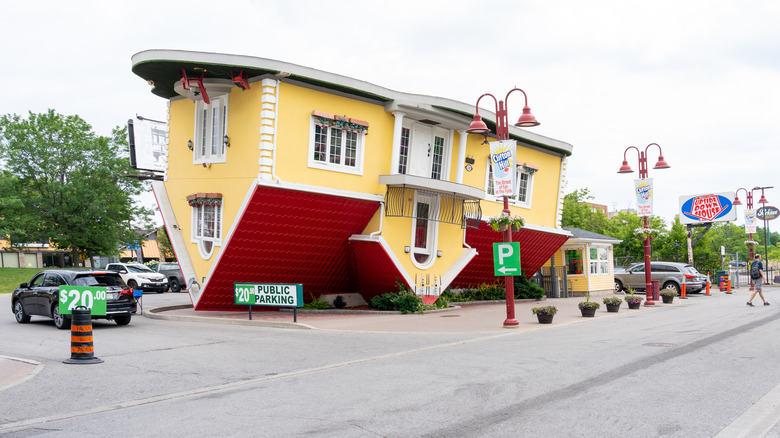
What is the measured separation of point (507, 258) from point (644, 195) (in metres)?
9.89

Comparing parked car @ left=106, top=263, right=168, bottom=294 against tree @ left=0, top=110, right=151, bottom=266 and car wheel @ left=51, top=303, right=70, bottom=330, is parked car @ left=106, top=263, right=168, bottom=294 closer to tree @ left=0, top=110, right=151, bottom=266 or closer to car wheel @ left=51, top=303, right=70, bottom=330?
tree @ left=0, top=110, right=151, bottom=266

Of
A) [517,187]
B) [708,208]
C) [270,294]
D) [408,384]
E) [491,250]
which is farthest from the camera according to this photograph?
[708,208]

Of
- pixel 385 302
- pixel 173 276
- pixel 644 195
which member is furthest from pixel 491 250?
pixel 173 276

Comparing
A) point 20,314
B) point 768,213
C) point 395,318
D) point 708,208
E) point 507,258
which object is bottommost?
point 20,314

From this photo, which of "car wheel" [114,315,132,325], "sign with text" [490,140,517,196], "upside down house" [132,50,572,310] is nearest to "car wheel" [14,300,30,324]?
"car wheel" [114,315,132,325]

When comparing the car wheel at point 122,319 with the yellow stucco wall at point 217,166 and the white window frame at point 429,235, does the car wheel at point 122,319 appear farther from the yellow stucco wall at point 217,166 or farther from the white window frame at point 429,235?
the white window frame at point 429,235

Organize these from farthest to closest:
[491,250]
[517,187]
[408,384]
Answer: [517,187] < [491,250] < [408,384]

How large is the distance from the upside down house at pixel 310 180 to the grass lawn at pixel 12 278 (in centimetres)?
2393

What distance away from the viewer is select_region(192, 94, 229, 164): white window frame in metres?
19.0

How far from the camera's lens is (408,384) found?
862cm

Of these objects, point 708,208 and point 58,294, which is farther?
point 708,208

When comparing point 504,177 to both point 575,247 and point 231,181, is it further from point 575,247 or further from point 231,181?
point 575,247

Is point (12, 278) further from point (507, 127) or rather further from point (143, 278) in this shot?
point (507, 127)

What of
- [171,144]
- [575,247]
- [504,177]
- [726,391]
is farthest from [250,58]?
[575,247]
